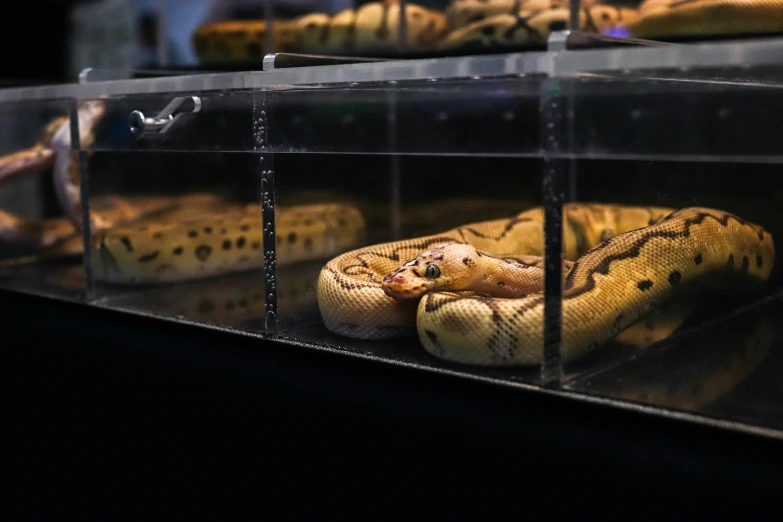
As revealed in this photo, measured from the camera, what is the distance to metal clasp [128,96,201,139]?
5.72 ft

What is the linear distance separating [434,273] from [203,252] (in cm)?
124

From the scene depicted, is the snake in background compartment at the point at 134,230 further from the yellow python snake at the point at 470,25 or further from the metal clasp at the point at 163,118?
the yellow python snake at the point at 470,25

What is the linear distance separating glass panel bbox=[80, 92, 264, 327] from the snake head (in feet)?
1.48

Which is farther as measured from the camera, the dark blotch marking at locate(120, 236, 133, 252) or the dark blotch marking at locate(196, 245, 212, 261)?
the dark blotch marking at locate(196, 245, 212, 261)

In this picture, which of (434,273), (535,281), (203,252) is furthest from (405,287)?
(203,252)

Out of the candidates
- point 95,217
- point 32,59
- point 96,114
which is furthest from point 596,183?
point 32,59

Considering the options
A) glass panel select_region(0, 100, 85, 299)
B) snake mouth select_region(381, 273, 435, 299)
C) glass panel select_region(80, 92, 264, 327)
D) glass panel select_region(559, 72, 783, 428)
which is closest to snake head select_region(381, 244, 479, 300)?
snake mouth select_region(381, 273, 435, 299)

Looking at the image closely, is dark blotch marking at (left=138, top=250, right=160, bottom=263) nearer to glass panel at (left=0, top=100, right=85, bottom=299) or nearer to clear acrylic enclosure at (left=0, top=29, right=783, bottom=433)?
clear acrylic enclosure at (left=0, top=29, right=783, bottom=433)

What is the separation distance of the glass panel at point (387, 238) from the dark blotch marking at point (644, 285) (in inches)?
9.3

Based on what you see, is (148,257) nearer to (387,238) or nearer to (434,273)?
(387,238)

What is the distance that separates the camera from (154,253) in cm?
247

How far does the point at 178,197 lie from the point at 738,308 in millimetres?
1793

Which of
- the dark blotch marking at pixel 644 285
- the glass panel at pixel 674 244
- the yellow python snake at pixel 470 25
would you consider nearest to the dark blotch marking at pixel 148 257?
the yellow python snake at pixel 470 25

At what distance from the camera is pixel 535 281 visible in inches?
56.7
